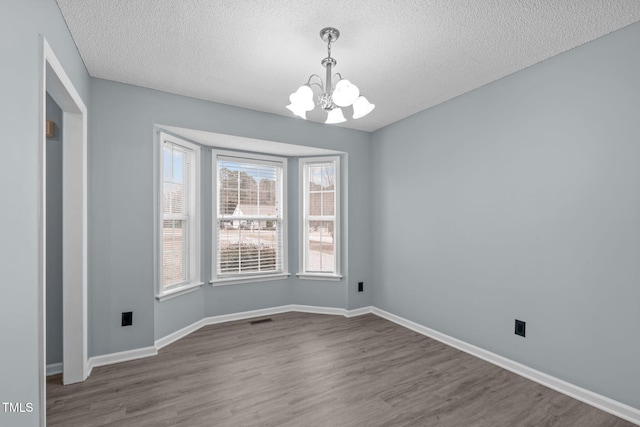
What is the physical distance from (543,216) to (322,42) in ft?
7.26

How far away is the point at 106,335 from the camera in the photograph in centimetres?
273

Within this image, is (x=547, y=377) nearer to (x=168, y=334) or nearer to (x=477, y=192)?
(x=477, y=192)

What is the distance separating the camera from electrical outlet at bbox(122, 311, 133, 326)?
110 inches

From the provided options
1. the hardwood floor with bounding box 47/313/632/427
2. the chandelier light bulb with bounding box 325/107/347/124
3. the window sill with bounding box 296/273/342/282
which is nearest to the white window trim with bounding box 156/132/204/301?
the hardwood floor with bounding box 47/313/632/427

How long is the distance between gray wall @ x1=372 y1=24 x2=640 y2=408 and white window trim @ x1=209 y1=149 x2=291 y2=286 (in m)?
1.76

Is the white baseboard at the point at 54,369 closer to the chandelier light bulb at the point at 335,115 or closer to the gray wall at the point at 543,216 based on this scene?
the chandelier light bulb at the point at 335,115

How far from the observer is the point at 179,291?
10.9 ft

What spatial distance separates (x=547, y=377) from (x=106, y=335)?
3764 mm

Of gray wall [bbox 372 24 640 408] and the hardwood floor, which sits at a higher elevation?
gray wall [bbox 372 24 640 408]

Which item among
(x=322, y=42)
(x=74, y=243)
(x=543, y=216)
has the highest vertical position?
(x=322, y=42)

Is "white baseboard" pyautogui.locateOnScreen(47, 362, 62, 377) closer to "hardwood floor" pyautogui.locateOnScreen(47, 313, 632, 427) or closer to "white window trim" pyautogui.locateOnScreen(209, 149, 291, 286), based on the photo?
"hardwood floor" pyautogui.locateOnScreen(47, 313, 632, 427)

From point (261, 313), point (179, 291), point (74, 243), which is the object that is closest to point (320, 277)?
point (261, 313)

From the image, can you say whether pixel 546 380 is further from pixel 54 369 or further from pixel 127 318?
pixel 54 369

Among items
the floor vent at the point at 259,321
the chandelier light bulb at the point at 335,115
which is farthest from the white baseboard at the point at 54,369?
the chandelier light bulb at the point at 335,115
